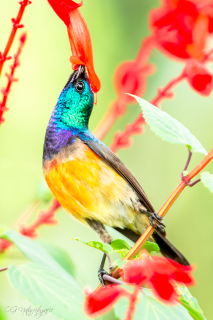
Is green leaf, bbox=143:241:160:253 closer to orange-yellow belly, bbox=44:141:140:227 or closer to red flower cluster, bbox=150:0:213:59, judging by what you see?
red flower cluster, bbox=150:0:213:59

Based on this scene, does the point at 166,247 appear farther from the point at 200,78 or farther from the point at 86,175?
the point at 200,78

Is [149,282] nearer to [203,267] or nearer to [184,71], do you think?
[184,71]

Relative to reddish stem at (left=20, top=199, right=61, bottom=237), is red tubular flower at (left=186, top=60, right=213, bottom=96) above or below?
above

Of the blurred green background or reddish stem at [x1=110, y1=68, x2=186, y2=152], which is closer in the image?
reddish stem at [x1=110, y1=68, x2=186, y2=152]

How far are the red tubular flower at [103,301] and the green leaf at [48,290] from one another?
16 millimetres

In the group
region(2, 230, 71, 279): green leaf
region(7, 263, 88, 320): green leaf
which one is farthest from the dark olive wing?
region(7, 263, 88, 320): green leaf

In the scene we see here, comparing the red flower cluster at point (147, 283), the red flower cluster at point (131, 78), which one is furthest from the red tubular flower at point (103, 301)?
the red flower cluster at point (131, 78)

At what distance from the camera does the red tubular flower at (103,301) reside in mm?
480

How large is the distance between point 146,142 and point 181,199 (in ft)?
1.98

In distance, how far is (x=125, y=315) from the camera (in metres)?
0.44

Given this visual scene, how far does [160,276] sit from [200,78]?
1.06 feet

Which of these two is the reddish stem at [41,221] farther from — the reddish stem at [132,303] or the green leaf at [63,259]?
the reddish stem at [132,303]

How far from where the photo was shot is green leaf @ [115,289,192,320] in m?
0.46

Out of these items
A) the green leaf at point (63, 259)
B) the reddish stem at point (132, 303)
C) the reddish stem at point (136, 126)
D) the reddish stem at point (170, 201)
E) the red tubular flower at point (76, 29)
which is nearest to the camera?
the reddish stem at point (132, 303)
